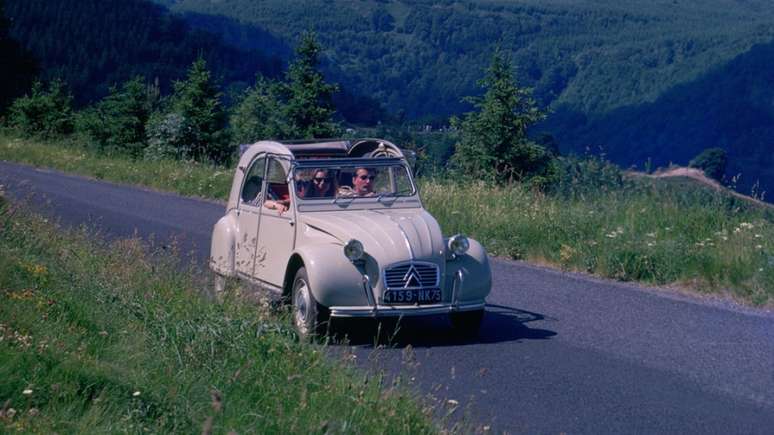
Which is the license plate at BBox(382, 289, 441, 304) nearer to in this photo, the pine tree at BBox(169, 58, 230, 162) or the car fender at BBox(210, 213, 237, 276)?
the car fender at BBox(210, 213, 237, 276)

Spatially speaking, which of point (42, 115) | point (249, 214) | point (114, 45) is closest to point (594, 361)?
point (249, 214)

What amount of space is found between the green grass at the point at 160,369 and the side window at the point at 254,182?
210 cm

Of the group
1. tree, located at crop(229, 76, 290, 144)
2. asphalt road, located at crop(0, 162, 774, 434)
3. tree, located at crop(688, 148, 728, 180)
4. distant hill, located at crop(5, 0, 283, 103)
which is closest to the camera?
asphalt road, located at crop(0, 162, 774, 434)

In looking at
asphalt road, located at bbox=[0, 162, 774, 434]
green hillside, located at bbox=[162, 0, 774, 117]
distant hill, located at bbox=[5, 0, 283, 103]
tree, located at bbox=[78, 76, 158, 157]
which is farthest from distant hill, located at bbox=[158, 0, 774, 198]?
distant hill, located at bbox=[5, 0, 283, 103]

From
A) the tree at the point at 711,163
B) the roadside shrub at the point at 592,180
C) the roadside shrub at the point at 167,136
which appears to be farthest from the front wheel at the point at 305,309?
the roadside shrub at the point at 167,136

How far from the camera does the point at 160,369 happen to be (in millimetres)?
6082

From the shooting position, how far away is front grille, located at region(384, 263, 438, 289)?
8547 mm

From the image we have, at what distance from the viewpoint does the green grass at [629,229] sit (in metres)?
11.9

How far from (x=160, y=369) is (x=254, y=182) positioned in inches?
183

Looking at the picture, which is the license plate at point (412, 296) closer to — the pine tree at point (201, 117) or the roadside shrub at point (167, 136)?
the roadside shrub at point (167, 136)

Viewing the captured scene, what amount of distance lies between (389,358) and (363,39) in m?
125

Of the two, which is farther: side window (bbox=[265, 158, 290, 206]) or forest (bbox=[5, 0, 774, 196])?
forest (bbox=[5, 0, 774, 196])

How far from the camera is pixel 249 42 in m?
136

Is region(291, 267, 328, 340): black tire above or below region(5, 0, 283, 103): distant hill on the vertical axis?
above
